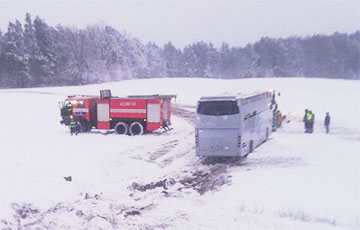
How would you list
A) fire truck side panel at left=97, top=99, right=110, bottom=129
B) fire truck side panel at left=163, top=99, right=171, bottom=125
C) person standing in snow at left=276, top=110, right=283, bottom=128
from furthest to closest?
person standing in snow at left=276, top=110, right=283, bottom=128 < fire truck side panel at left=163, top=99, right=171, bottom=125 < fire truck side panel at left=97, top=99, right=110, bottom=129

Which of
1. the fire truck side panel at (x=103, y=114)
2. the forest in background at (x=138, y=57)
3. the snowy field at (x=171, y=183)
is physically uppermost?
the forest in background at (x=138, y=57)

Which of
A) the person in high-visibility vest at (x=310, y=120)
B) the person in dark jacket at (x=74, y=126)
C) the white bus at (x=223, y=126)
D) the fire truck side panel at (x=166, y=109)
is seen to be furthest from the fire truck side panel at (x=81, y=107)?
the person in high-visibility vest at (x=310, y=120)

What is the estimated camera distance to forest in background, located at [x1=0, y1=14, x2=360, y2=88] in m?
87.2

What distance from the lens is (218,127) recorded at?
19172mm

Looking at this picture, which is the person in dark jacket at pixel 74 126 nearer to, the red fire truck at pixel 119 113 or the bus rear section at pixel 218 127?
the red fire truck at pixel 119 113

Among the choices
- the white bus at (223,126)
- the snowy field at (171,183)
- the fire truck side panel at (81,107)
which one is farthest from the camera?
the fire truck side panel at (81,107)

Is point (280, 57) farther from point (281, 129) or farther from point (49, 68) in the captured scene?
point (281, 129)

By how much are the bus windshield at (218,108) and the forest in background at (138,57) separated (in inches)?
2857

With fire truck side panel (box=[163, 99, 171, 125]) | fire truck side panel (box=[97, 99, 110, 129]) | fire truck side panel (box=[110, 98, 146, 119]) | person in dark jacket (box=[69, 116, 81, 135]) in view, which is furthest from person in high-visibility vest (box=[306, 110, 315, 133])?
person in dark jacket (box=[69, 116, 81, 135])

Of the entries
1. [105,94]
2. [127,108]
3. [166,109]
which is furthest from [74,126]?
[166,109]

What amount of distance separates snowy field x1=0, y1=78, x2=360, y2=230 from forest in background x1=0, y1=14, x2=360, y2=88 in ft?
203

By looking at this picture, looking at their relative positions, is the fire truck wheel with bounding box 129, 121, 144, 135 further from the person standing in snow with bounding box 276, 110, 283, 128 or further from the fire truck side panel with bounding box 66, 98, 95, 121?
the person standing in snow with bounding box 276, 110, 283, 128

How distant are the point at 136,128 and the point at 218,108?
10.2 metres

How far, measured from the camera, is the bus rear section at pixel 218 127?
1898cm
